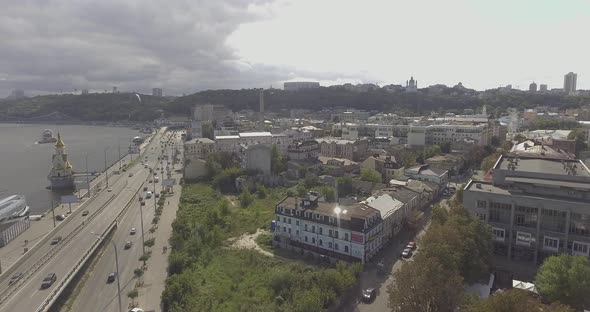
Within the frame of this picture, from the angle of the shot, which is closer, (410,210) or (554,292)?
(554,292)

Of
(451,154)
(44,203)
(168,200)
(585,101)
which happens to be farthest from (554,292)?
(585,101)

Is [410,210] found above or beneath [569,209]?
beneath

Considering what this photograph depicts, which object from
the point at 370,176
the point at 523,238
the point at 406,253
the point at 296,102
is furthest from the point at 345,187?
the point at 296,102

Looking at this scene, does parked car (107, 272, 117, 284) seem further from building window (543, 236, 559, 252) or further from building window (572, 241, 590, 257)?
building window (572, 241, 590, 257)

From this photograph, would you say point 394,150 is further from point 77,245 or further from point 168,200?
point 77,245

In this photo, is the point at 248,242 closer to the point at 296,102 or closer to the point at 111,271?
the point at 111,271
